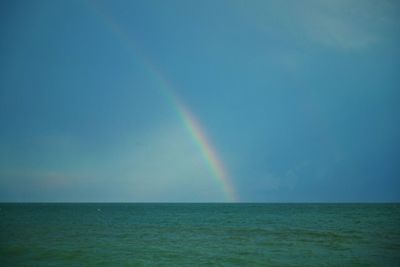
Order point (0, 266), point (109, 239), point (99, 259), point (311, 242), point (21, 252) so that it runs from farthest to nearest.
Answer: point (109, 239) → point (311, 242) → point (21, 252) → point (99, 259) → point (0, 266)

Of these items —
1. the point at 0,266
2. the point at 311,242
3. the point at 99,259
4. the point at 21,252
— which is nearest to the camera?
the point at 0,266

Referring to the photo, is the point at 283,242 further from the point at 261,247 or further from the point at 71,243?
the point at 71,243

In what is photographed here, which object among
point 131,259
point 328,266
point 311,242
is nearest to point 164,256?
point 131,259

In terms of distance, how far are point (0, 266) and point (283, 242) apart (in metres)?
19.5

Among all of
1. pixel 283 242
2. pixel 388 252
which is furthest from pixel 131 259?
pixel 388 252

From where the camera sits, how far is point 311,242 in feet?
93.0

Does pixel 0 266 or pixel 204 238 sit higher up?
pixel 204 238

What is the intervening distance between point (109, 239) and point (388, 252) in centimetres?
2066

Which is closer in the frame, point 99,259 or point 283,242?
point 99,259

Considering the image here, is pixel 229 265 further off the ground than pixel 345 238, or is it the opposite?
pixel 345 238

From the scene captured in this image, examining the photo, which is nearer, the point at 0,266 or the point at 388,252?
the point at 0,266

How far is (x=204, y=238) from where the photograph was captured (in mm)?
31266

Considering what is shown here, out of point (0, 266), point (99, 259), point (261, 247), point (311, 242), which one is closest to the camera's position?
point (0, 266)

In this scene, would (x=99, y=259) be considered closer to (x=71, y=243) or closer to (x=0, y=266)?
(x=0, y=266)
